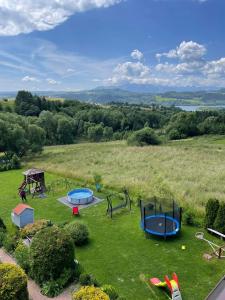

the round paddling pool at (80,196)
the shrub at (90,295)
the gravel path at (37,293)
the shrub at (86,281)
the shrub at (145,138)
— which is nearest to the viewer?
the shrub at (90,295)

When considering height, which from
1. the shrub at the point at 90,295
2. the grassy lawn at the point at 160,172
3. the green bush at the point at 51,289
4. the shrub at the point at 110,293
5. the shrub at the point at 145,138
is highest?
the shrub at the point at 90,295

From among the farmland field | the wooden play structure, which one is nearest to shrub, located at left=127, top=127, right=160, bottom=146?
the farmland field

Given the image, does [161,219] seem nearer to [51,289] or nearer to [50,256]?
[50,256]

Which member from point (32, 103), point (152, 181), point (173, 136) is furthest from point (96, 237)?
point (32, 103)

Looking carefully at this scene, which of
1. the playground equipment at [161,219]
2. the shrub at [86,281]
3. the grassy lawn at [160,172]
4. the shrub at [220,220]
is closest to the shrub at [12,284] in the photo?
the shrub at [86,281]

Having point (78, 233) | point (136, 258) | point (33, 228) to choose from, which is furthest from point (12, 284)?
point (136, 258)

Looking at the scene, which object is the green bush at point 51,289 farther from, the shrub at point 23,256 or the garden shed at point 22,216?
the garden shed at point 22,216

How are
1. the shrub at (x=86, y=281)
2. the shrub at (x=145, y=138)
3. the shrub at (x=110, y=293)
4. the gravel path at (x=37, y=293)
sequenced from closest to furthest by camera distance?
the shrub at (x=110, y=293), the gravel path at (x=37, y=293), the shrub at (x=86, y=281), the shrub at (x=145, y=138)
